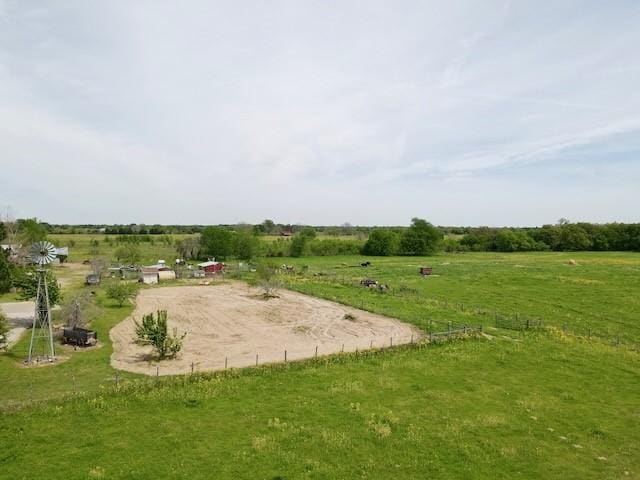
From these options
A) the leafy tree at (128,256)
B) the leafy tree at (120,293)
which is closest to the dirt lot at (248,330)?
the leafy tree at (120,293)

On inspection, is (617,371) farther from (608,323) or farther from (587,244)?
(587,244)

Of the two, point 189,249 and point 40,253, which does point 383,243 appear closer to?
point 189,249

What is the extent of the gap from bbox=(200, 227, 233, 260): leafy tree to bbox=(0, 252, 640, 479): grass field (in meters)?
68.5

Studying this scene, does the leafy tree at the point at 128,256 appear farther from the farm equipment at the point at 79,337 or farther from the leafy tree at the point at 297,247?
the farm equipment at the point at 79,337

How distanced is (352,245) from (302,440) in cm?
10850

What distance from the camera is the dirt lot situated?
87.7 feet

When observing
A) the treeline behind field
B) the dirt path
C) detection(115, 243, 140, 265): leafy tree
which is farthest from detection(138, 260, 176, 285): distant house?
the treeline behind field

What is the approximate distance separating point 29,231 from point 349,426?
97954 mm

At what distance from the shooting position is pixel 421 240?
118 m

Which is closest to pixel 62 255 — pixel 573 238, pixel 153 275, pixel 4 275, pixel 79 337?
pixel 153 275

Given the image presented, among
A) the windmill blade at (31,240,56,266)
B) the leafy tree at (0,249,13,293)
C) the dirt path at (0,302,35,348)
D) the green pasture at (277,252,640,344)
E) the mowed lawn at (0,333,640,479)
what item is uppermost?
the windmill blade at (31,240,56,266)

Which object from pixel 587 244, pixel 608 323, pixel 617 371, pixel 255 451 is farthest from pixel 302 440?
pixel 587 244

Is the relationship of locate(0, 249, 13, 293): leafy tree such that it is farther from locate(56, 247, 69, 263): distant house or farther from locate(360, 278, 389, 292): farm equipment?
locate(56, 247, 69, 263): distant house

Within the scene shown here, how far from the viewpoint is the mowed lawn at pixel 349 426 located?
47.9ft
